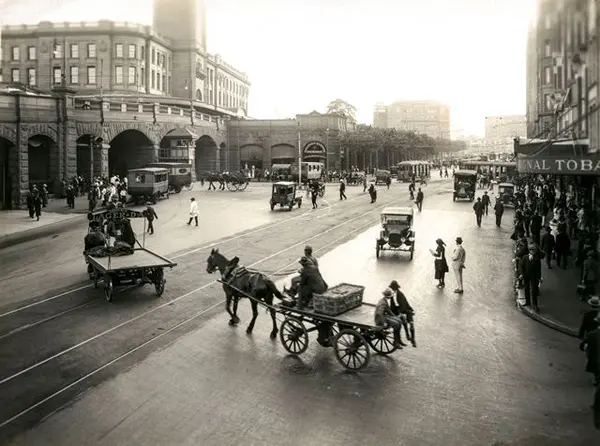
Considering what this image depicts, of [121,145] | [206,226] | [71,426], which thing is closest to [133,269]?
[71,426]

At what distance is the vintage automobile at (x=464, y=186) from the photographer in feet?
149

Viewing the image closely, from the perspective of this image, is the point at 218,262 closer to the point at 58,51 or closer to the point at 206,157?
the point at 206,157

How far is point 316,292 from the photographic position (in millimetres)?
10875

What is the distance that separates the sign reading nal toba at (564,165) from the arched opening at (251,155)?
61201mm

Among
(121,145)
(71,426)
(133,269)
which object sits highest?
(121,145)

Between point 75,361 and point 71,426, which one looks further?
point 75,361

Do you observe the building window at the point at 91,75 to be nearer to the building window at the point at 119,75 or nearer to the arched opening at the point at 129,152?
the building window at the point at 119,75

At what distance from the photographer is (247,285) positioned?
1208 cm

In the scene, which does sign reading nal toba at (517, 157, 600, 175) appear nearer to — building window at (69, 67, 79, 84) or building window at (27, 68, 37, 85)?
building window at (69, 67, 79, 84)

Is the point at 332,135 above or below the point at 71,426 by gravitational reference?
above

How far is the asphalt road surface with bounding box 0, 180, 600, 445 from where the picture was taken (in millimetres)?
7766

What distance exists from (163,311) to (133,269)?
138 centimetres

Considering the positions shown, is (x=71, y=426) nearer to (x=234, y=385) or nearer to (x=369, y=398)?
(x=234, y=385)

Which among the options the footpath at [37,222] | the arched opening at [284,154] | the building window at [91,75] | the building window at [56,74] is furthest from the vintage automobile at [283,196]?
the building window at [56,74]
